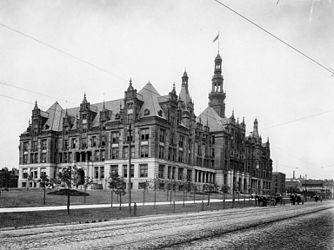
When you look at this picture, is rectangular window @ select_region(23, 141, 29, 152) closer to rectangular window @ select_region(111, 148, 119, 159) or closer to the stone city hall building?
the stone city hall building

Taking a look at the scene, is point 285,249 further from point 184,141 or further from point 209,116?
point 209,116

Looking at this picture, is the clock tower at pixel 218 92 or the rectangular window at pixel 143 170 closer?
the rectangular window at pixel 143 170

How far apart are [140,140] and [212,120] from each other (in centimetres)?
2942

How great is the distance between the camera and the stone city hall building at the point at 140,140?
217 ft

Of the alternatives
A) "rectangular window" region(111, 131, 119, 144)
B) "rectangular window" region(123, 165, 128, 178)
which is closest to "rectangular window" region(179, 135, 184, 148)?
"rectangular window" region(123, 165, 128, 178)

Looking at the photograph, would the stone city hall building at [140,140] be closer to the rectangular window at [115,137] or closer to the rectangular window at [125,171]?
the rectangular window at [115,137]

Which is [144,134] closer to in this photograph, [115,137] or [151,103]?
[151,103]

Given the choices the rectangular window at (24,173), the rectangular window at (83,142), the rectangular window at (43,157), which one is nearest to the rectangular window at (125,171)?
the rectangular window at (83,142)

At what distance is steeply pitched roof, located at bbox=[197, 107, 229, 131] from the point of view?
88625 mm

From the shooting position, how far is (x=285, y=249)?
1232 cm

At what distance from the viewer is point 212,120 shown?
90562mm

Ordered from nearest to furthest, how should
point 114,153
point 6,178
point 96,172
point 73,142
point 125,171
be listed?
point 6,178 → point 125,171 → point 114,153 → point 96,172 → point 73,142

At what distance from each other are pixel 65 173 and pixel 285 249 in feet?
76.1

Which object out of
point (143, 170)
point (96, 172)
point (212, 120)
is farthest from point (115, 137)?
point (212, 120)
